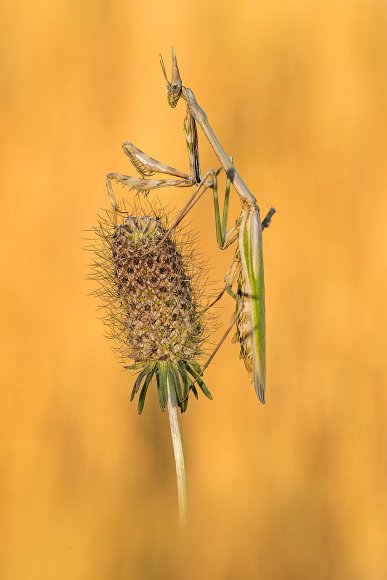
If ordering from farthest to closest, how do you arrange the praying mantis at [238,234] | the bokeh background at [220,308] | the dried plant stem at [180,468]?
the bokeh background at [220,308] → the praying mantis at [238,234] → the dried plant stem at [180,468]

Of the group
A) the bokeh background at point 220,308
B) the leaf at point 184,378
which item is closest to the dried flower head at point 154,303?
the leaf at point 184,378

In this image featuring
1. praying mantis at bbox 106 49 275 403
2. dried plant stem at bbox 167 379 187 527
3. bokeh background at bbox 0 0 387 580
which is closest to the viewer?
dried plant stem at bbox 167 379 187 527

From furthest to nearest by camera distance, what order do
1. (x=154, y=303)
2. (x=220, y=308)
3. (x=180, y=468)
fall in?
(x=220, y=308)
(x=154, y=303)
(x=180, y=468)

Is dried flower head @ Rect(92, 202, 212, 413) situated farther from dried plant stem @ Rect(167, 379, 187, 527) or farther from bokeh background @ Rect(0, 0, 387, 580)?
bokeh background @ Rect(0, 0, 387, 580)

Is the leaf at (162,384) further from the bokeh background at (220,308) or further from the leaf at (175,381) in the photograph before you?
the bokeh background at (220,308)

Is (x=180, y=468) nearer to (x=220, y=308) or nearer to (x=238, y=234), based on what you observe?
(x=238, y=234)

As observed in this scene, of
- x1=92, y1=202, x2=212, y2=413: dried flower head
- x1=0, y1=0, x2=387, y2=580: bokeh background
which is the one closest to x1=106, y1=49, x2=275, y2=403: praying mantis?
x1=92, y1=202, x2=212, y2=413: dried flower head

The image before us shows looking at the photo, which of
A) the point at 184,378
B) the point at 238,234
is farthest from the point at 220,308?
the point at 184,378
